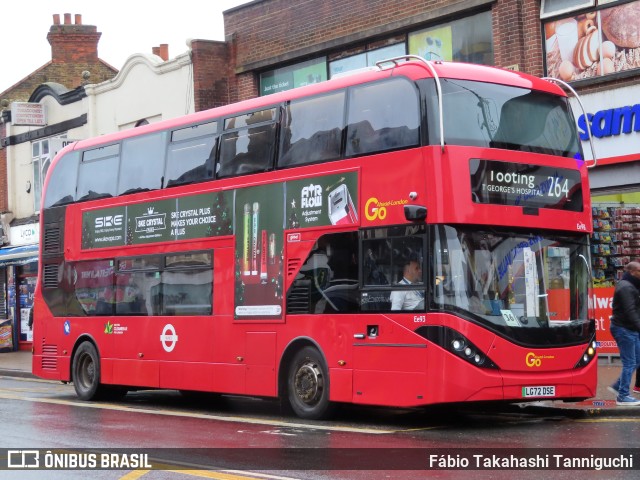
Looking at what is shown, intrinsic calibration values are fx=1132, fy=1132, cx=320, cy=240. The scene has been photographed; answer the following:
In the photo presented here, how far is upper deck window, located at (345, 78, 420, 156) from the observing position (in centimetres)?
1326

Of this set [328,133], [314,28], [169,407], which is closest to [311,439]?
[328,133]

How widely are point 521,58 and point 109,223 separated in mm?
8117

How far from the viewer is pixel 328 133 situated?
1446 cm

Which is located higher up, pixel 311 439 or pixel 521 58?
pixel 521 58

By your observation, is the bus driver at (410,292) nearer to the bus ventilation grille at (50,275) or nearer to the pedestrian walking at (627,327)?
the pedestrian walking at (627,327)

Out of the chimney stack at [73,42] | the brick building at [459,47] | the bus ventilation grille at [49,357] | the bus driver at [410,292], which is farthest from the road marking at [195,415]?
the chimney stack at [73,42]

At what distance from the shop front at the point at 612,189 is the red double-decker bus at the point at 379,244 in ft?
17.8

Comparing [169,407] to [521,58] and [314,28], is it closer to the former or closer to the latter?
[521,58]

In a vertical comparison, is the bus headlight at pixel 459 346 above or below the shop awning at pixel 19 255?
below

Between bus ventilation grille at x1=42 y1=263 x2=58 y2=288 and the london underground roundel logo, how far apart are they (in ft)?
11.8

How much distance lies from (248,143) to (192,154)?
141cm

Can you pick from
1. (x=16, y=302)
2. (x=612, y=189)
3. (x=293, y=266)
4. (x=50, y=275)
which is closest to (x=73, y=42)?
(x=16, y=302)

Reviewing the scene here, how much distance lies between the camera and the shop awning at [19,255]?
34438 millimetres

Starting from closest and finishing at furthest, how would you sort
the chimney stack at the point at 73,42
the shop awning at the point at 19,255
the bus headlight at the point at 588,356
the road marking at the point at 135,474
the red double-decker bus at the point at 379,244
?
the road marking at the point at 135,474, the red double-decker bus at the point at 379,244, the bus headlight at the point at 588,356, the shop awning at the point at 19,255, the chimney stack at the point at 73,42
